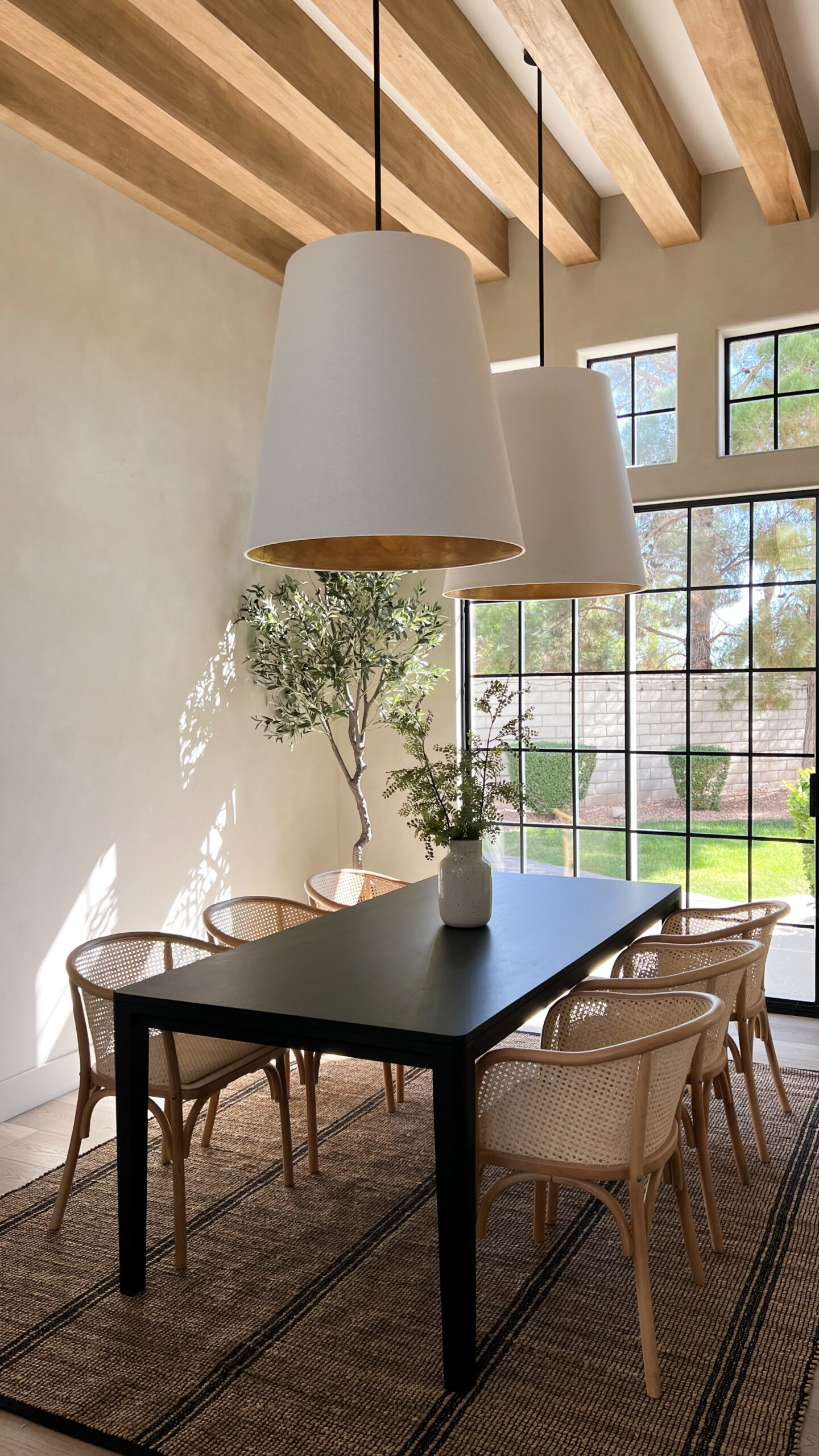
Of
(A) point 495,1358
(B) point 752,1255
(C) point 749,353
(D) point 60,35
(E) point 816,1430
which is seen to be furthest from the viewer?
(C) point 749,353

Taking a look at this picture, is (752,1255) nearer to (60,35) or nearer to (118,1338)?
(118,1338)

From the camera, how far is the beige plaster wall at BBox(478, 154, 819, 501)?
5.18 meters

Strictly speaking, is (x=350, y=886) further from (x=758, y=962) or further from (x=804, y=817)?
(x=804, y=817)

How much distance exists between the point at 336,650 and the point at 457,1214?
341 cm

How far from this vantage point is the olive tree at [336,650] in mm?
5395

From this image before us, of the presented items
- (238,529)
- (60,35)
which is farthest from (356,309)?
(238,529)

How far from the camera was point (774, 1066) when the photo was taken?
3.84 meters

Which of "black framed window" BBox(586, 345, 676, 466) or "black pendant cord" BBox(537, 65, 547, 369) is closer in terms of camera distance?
"black pendant cord" BBox(537, 65, 547, 369)

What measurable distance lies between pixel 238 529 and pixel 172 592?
63cm

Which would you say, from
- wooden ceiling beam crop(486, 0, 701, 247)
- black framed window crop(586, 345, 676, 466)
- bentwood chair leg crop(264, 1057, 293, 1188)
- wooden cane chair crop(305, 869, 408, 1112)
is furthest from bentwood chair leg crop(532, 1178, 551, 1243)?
black framed window crop(586, 345, 676, 466)

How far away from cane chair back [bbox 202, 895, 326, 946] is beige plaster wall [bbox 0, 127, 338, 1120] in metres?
0.82

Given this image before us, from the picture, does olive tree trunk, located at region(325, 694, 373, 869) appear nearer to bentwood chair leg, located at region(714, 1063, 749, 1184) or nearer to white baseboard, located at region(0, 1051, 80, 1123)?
white baseboard, located at region(0, 1051, 80, 1123)

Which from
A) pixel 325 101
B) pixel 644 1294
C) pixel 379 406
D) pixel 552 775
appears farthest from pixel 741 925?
pixel 325 101

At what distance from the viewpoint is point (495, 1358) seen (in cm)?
250
